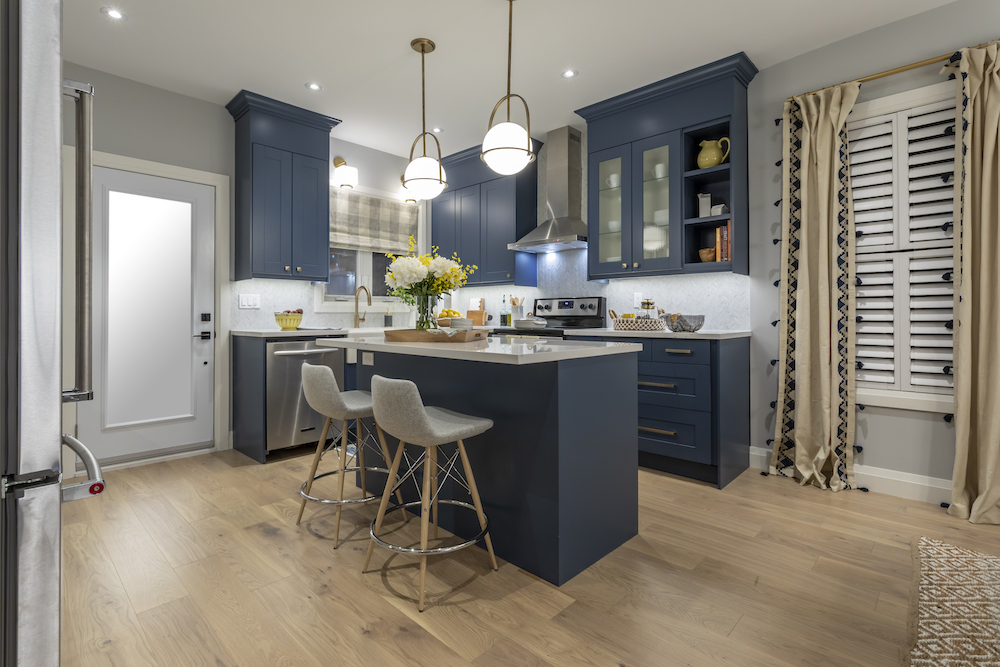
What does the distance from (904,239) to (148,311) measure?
4.99m

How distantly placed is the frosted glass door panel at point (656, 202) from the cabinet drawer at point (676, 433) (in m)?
1.18

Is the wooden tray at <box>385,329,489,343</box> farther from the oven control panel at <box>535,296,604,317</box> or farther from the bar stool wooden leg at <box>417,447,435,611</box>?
the oven control panel at <box>535,296,604,317</box>

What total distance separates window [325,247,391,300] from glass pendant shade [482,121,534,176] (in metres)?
2.75

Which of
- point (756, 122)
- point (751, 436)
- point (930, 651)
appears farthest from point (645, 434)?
point (756, 122)

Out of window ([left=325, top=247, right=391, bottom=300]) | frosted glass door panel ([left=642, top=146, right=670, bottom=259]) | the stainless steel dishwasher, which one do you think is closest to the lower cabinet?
frosted glass door panel ([left=642, top=146, right=670, bottom=259])

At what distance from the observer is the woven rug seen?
160 cm

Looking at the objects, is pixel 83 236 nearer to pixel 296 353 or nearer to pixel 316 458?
pixel 316 458

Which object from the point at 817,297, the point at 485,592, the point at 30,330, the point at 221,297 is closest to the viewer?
the point at 30,330

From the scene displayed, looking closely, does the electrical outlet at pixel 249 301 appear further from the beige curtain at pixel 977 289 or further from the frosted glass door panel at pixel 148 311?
the beige curtain at pixel 977 289

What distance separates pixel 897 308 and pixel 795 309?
52 cm

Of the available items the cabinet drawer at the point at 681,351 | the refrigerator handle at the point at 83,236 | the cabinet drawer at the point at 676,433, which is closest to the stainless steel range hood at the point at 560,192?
the cabinet drawer at the point at 681,351

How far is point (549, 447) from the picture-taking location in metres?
2.01

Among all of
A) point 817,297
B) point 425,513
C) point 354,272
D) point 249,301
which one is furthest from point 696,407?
point 249,301

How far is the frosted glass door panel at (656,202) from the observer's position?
12.4 ft
